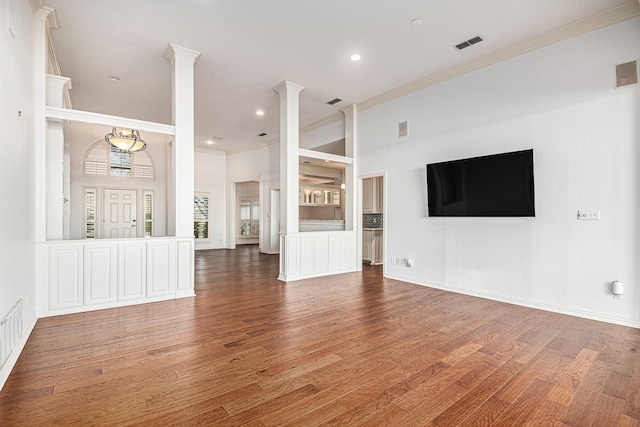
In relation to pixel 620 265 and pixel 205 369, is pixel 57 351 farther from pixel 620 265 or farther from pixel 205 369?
pixel 620 265

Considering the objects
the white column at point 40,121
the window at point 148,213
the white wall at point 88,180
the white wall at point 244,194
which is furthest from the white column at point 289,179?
the white wall at point 244,194

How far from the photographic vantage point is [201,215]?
442 inches

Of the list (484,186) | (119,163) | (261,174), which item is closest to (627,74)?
(484,186)

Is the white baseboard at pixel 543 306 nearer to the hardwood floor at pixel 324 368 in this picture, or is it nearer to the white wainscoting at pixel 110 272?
the hardwood floor at pixel 324 368

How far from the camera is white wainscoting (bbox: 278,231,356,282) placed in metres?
5.96

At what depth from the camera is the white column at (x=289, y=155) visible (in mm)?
5895

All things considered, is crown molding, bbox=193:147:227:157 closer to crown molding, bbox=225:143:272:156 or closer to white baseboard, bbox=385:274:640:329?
crown molding, bbox=225:143:272:156

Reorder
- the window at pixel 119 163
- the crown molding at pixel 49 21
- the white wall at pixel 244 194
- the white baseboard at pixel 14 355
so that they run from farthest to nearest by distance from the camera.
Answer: the white wall at pixel 244 194, the window at pixel 119 163, the crown molding at pixel 49 21, the white baseboard at pixel 14 355

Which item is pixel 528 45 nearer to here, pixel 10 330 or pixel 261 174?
pixel 10 330

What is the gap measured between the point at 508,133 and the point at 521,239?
149 cm

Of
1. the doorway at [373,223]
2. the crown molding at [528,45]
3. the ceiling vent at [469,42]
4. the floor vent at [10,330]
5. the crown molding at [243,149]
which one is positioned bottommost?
the floor vent at [10,330]

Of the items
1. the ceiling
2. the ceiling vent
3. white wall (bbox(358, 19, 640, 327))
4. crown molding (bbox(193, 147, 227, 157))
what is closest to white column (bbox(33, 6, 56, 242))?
the ceiling

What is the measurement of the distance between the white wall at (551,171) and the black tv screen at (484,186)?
5.8 inches

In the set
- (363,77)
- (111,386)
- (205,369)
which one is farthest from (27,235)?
(363,77)
